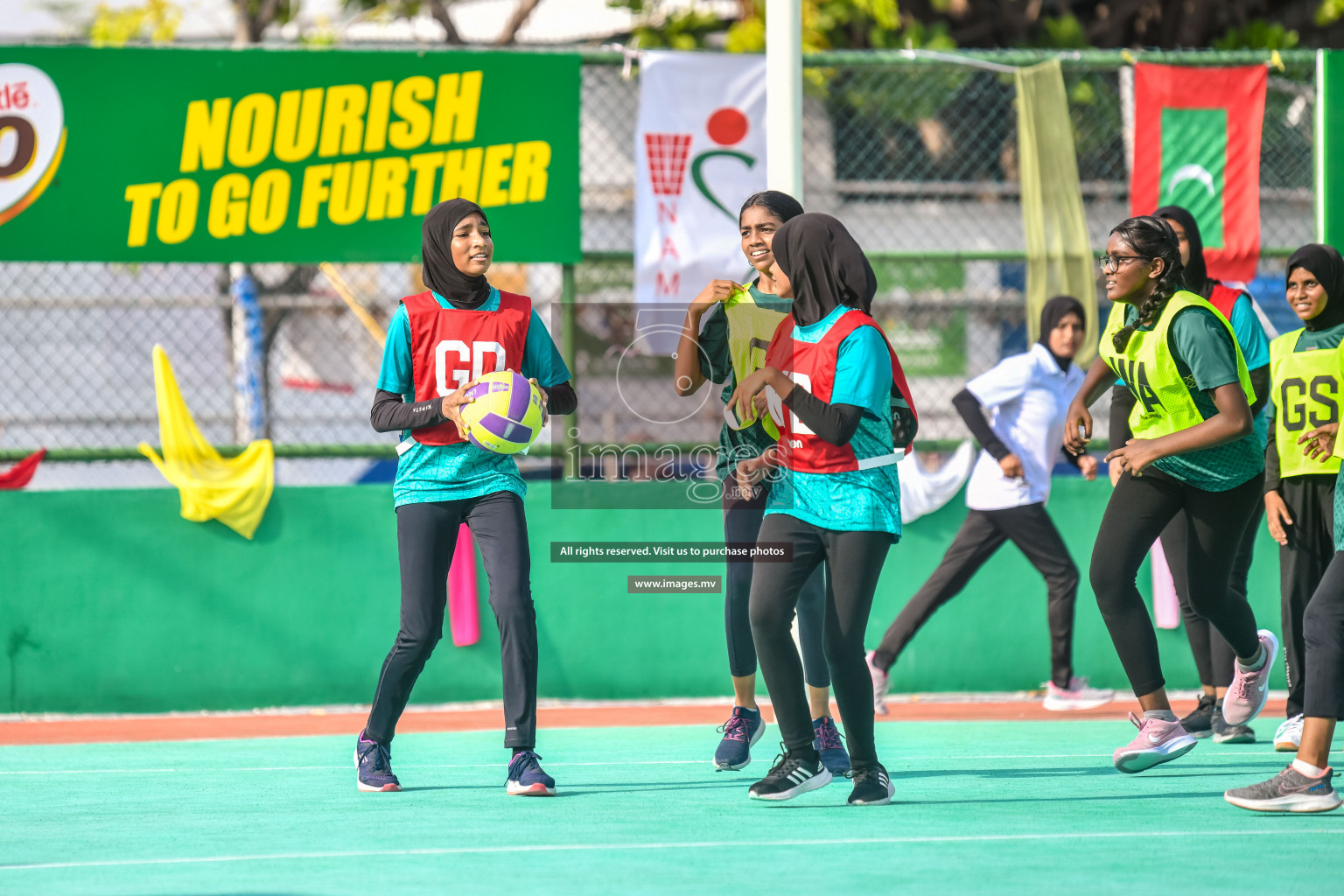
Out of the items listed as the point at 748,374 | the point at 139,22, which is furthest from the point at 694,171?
the point at 139,22

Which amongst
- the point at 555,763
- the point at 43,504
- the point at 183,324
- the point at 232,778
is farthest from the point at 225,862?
the point at 183,324

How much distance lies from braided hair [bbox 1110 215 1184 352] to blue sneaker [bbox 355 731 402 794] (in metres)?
3.24

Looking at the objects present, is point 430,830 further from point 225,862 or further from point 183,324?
point 183,324

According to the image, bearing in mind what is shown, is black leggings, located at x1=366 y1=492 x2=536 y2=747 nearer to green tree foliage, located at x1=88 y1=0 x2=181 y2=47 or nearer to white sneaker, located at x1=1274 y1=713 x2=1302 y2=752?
white sneaker, located at x1=1274 y1=713 x2=1302 y2=752

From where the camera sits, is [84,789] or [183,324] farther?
[183,324]

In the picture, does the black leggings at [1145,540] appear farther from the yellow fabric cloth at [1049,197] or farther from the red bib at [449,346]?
the yellow fabric cloth at [1049,197]

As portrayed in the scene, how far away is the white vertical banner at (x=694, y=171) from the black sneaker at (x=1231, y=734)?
359 centimetres

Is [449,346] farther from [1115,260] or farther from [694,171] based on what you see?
[694,171]

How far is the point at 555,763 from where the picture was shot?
707 cm

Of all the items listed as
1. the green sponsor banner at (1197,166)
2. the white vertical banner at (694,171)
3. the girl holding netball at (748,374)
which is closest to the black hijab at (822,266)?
the girl holding netball at (748,374)

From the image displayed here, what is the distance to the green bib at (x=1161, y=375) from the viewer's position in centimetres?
593

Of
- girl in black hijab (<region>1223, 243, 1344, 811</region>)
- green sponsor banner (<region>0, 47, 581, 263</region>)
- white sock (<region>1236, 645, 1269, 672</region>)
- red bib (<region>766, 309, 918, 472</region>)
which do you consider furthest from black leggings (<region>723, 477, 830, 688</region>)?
green sponsor banner (<region>0, 47, 581, 263</region>)

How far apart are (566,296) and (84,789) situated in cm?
393

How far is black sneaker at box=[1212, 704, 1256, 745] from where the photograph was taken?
23.9ft
